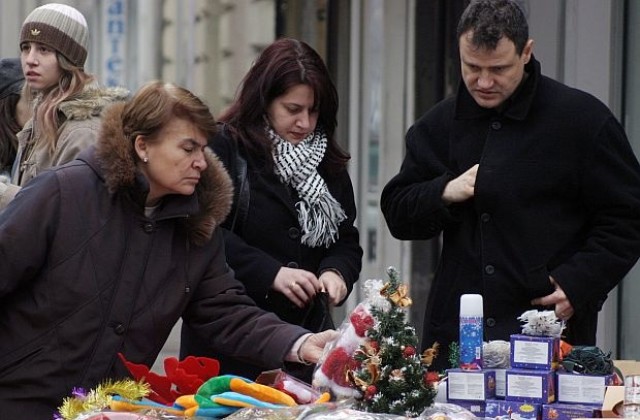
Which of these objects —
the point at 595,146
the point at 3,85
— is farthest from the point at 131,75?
the point at 595,146

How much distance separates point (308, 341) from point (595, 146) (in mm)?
1159

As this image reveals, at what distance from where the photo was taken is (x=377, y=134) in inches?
341

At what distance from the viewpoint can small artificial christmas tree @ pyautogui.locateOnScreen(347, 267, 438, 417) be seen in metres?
3.51

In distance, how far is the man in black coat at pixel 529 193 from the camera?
4574 millimetres

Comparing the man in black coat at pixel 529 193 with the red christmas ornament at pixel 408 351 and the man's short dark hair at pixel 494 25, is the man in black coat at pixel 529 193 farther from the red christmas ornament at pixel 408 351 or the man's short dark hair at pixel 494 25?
the red christmas ornament at pixel 408 351

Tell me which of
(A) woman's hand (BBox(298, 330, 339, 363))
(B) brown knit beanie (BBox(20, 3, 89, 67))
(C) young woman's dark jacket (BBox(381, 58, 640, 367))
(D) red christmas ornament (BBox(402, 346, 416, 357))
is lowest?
(A) woman's hand (BBox(298, 330, 339, 363))

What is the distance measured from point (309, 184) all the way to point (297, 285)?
39 centimetres

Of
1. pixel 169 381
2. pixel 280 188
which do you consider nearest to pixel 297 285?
pixel 280 188

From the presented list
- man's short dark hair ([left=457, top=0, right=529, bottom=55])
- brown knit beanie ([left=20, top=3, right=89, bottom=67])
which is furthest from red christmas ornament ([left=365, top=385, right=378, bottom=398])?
brown knit beanie ([left=20, top=3, right=89, bottom=67])

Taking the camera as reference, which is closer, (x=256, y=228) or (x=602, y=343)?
(x=256, y=228)

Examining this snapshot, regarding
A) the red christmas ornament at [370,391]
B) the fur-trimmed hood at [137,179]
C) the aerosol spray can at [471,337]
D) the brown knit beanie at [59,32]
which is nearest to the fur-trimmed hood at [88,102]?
the brown knit beanie at [59,32]

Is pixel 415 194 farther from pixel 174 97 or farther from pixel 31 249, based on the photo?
pixel 31 249

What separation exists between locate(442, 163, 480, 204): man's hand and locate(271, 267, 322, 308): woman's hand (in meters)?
0.51

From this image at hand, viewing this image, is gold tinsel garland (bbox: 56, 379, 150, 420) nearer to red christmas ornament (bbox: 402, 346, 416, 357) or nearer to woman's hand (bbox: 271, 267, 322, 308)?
red christmas ornament (bbox: 402, 346, 416, 357)
